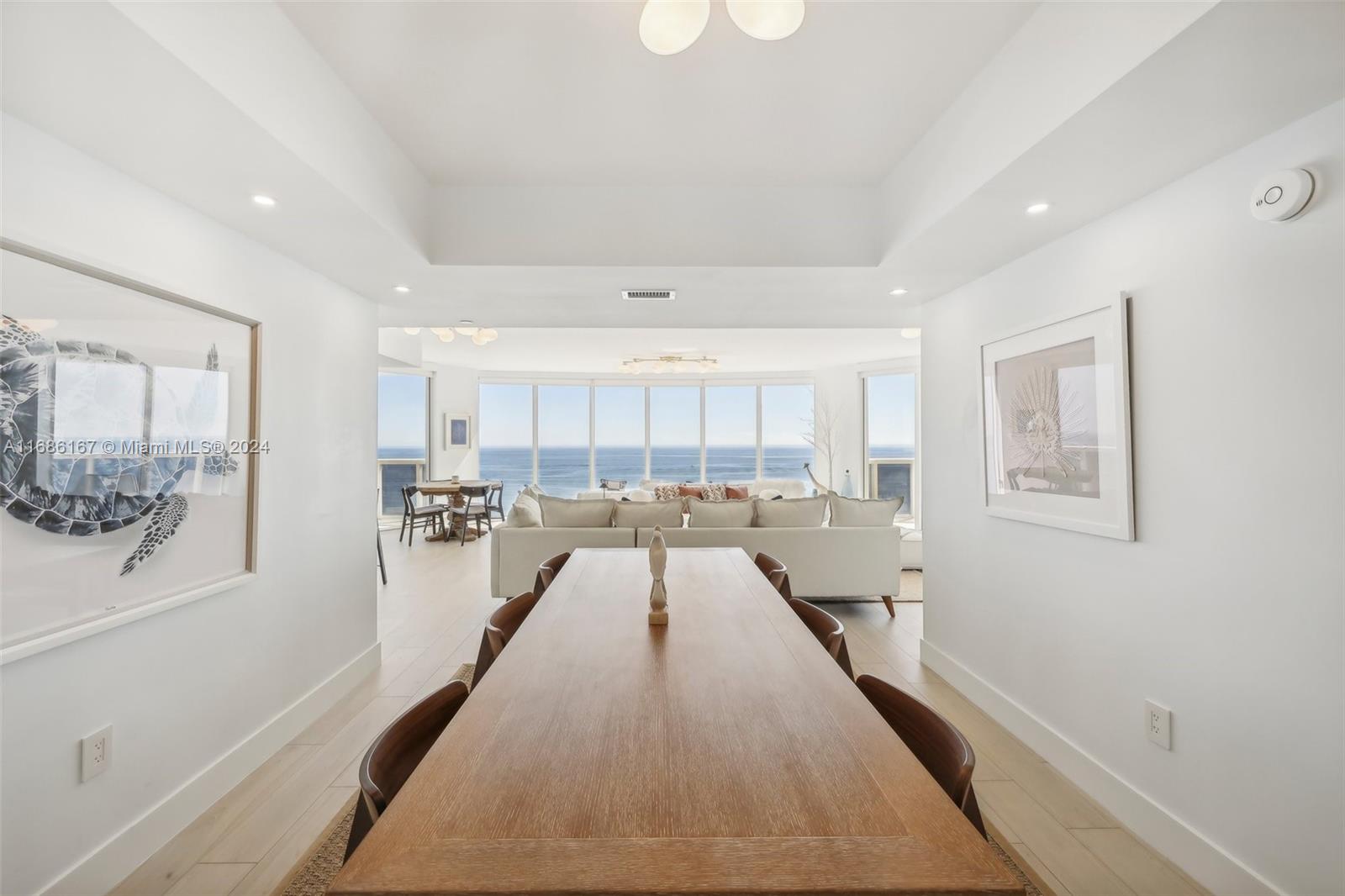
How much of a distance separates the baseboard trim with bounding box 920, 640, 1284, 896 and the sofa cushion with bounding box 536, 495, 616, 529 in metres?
2.71

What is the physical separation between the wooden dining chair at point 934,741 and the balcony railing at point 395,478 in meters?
8.65

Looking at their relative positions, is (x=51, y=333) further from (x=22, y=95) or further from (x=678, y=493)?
(x=678, y=493)

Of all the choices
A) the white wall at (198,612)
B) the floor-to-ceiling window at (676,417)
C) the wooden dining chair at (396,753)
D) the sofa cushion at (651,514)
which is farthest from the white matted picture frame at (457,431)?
the wooden dining chair at (396,753)

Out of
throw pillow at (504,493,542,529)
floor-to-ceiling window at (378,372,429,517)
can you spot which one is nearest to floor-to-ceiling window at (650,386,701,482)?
floor-to-ceiling window at (378,372,429,517)

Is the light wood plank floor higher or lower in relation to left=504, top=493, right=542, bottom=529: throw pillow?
lower

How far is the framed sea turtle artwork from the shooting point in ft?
4.56

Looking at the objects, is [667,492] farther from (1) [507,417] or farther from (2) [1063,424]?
(2) [1063,424]

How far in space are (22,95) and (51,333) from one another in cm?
56

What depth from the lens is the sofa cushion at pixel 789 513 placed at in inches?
173

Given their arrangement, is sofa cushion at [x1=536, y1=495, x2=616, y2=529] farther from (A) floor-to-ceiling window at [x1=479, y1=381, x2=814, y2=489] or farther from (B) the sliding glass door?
(A) floor-to-ceiling window at [x1=479, y1=381, x2=814, y2=489]

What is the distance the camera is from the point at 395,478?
9.05 m

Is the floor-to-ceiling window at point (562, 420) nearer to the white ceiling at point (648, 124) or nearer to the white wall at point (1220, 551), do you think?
the white ceiling at point (648, 124)

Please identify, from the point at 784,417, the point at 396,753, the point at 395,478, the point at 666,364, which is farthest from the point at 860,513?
the point at 395,478

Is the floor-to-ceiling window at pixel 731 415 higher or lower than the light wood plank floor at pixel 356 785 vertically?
higher
